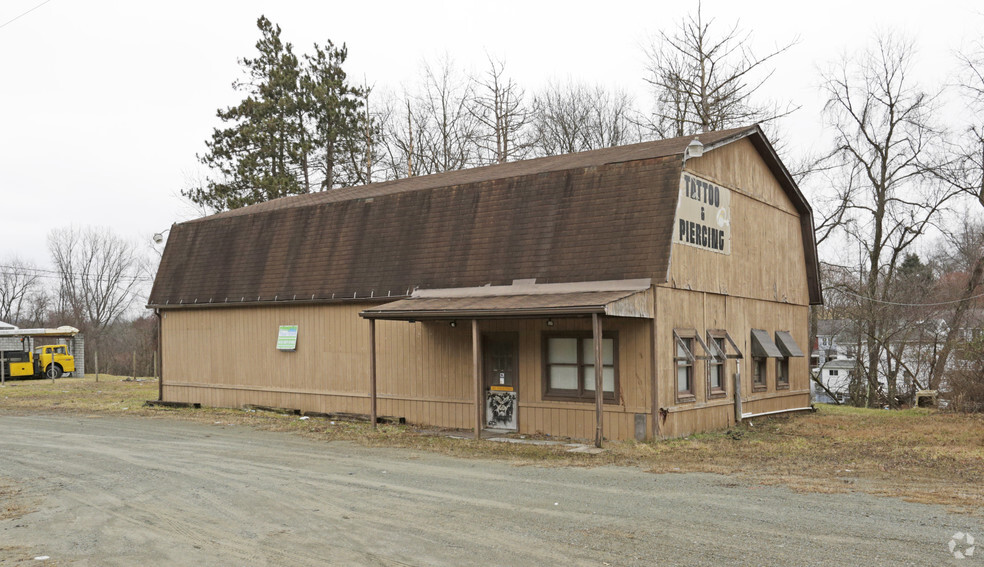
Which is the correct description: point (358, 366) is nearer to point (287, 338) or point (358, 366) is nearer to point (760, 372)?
point (287, 338)

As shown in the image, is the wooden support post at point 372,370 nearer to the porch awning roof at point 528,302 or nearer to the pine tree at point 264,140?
the porch awning roof at point 528,302

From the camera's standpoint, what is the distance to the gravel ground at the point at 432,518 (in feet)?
22.1

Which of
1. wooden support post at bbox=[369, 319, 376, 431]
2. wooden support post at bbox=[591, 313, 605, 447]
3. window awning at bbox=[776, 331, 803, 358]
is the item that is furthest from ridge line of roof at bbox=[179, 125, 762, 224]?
window awning at bbox=[776, 331, 803, 358]

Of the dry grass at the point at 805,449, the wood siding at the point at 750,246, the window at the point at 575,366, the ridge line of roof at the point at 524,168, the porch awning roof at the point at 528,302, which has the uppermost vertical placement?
the ridge line of roof at the point at 524,168

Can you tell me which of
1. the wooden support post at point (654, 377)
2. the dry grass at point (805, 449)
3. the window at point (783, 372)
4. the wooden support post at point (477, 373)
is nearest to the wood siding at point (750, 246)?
the wooden support post at point (654, 377)

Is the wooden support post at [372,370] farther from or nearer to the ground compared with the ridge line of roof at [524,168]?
nearer to the ground

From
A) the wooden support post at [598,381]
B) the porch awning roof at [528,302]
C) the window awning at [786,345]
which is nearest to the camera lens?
the wooden support post at [598,381]

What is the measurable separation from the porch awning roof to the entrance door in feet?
3.05

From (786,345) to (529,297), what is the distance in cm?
752

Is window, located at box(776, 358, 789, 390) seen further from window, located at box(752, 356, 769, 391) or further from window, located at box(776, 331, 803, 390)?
window, located at box(752, 356, 769, 391)

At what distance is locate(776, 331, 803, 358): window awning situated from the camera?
1839 cm

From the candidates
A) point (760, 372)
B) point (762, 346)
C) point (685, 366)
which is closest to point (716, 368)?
point (685, 366)

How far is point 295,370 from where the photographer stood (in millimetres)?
18969

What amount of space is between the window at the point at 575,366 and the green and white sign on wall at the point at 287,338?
23.2 ft
